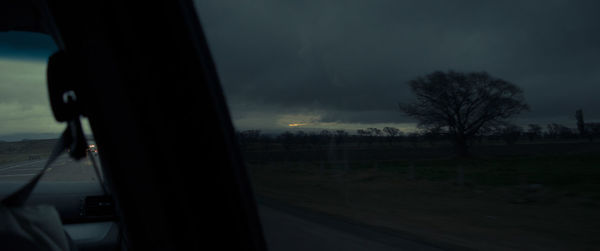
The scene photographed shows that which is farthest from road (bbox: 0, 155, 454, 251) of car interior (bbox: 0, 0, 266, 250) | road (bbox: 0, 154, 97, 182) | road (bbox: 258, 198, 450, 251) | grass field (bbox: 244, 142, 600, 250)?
car interior (bbox: 0, 0, 266, 250)

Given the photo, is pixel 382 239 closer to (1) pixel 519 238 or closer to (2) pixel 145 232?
(1) pixel 519 238

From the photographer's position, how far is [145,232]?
5.95ft

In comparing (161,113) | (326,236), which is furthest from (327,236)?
(161,113)

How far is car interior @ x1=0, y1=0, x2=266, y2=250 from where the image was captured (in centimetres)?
160

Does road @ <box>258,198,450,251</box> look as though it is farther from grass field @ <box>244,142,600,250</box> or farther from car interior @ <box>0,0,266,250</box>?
car interior @ <box>0,0,266,250</box>

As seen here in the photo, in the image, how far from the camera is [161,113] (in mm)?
1663

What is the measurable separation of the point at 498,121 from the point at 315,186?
24.9 m

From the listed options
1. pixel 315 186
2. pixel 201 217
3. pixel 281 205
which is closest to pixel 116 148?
pixel 201 217

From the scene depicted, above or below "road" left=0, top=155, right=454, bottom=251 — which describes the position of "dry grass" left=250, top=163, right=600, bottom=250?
below

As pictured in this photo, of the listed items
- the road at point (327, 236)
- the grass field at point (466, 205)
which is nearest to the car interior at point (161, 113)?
the grass field at point (466, 205)

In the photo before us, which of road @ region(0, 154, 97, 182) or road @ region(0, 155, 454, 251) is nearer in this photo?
road @ region(0, 154, 97, 182)

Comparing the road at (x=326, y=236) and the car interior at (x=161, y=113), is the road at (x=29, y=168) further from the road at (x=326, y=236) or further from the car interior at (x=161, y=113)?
the road at (x=326, y=236)

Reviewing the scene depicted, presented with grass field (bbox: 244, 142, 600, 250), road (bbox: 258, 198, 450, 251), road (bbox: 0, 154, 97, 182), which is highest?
road (bbox: 0, 154, 97, 182)

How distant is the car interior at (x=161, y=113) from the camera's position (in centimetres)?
160
